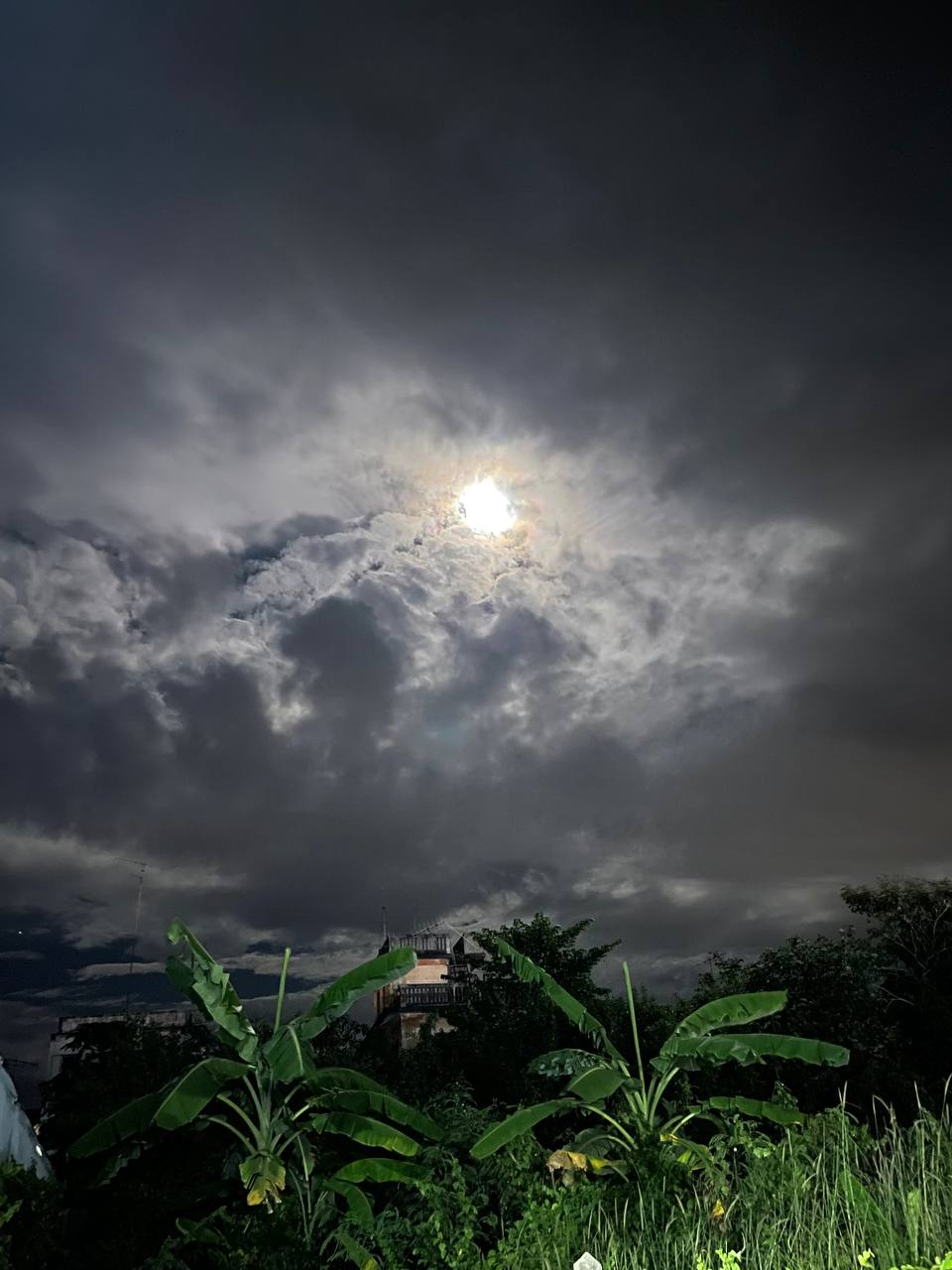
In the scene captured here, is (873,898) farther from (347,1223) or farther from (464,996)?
(347,1223)

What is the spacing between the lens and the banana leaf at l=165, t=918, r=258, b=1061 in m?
9.11

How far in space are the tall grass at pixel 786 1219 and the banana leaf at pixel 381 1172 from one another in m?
1.76

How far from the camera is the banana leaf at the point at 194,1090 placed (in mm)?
8391

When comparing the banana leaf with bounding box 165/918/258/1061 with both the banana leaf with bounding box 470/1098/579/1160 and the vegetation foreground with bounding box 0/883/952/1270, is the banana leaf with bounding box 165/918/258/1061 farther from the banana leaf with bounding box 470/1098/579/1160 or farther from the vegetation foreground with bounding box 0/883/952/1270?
the banana leaf with bounding box 470/1098/579/1160

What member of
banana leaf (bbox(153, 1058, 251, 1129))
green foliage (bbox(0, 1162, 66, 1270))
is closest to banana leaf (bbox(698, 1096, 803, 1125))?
banana leaf (bbox(153, 1058, 251, 1129))

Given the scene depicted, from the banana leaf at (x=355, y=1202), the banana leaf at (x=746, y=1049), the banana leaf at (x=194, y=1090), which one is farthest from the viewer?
the banana leaf at (x=746, y=1049)

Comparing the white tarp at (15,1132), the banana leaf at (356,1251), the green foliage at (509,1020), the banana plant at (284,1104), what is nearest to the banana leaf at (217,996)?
the banana plant at (284,1104)

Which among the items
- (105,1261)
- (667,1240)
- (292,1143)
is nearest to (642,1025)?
(292,1143)

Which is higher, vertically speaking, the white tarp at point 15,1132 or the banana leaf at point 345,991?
the banana leaf at point 345,991

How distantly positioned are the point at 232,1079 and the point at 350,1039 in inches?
292

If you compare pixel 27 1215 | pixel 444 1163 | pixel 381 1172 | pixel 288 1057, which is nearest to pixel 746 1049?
pixel 444 1163

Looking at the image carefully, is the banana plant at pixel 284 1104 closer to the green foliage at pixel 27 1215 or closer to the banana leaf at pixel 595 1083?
the green foliage at pixel 27 1215

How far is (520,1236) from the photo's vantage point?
6715 millimetres

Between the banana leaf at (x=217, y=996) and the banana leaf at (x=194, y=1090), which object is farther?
the banana leaf at (x=217, y=996)
